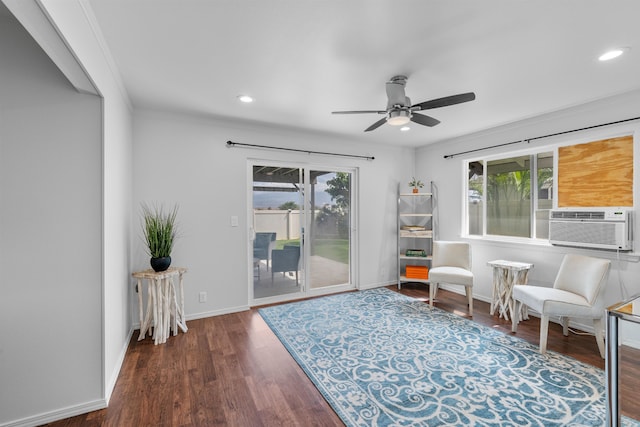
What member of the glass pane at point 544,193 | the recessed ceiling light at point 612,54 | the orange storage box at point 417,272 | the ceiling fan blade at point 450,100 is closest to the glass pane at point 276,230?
the orange storage box at point 417,272

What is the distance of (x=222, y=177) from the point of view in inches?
146

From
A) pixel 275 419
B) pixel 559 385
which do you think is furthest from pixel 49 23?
pixel 559 385

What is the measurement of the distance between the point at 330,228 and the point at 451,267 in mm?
1836

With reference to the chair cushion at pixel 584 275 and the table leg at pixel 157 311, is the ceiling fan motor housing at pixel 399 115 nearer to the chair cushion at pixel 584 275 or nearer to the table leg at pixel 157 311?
the chair cushion at pixel 584 275

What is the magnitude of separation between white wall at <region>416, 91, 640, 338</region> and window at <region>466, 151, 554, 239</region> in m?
0.19

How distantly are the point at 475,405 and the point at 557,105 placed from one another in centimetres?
316

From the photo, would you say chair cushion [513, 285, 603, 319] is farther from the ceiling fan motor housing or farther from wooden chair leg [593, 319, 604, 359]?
the ceiling fan motor housing

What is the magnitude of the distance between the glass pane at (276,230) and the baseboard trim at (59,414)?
7.17 feet

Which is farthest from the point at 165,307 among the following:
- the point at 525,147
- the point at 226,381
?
the point at 525,147

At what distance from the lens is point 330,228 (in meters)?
4.61

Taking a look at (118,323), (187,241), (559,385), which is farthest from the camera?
(187,241)

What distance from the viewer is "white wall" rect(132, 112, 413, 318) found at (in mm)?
3316

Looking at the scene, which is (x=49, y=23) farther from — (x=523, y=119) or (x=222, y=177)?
(x=523, y=119)

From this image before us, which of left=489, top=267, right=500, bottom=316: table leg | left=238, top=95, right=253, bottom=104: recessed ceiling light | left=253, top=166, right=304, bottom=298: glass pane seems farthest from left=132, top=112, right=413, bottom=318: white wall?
left=489, top=267, right=500, bottom=316: table leg
